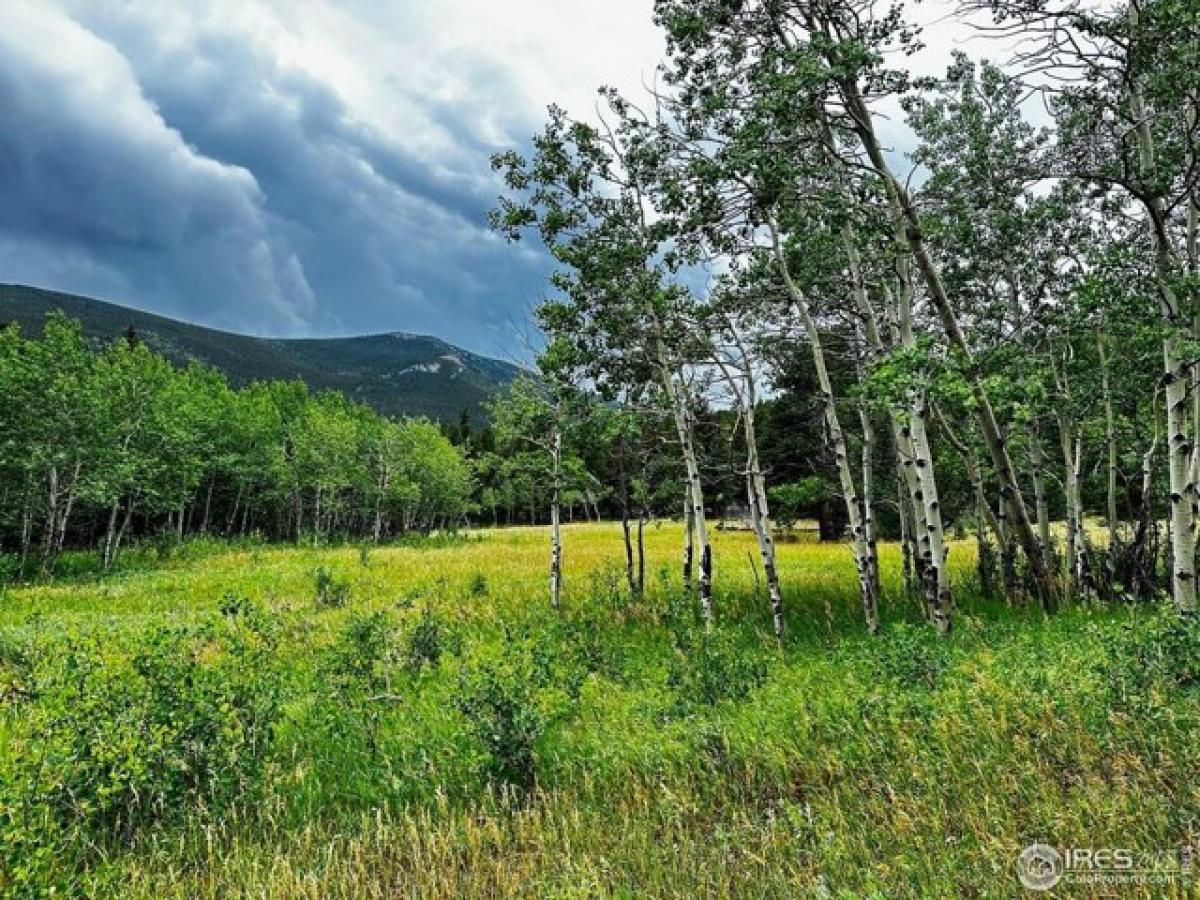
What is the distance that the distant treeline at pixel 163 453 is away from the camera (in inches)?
1118

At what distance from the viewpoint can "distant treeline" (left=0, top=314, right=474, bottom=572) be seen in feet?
93.2

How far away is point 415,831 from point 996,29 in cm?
1140

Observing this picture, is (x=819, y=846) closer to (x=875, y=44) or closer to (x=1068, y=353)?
(x=875, y=44)

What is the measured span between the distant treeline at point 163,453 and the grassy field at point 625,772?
82.5 ft

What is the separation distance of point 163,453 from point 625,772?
1622 inches

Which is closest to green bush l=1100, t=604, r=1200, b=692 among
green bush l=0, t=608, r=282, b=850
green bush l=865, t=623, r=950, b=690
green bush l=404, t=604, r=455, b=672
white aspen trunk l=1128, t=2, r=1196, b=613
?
green bush l=865, t=623, r=950, b=690

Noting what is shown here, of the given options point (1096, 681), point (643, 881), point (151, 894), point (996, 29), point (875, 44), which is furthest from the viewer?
point (875, 44)

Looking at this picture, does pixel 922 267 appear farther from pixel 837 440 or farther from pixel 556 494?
pixel 556 494

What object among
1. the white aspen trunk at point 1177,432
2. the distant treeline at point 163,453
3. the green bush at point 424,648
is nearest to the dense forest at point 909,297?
the white aspen trunk at point 1177,432

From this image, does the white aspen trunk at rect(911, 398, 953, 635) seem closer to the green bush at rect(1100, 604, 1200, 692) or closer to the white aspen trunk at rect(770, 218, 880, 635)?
the white aspen trunk at rect(770, 218, 880, 635)

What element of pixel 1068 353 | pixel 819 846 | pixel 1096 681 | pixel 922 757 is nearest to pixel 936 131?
pixel 1068 353

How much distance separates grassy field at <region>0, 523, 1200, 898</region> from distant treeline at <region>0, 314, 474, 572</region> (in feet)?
82.5

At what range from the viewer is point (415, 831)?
4816 millimetres

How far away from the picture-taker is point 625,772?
19.3 ft
